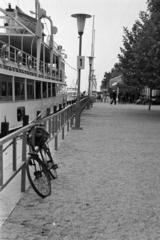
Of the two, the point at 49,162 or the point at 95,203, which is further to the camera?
the point at 49,162

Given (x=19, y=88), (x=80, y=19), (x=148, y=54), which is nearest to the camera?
(x=80, y=19)

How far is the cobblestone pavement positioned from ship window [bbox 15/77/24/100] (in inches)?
243

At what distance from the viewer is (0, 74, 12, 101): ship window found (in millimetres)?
12391

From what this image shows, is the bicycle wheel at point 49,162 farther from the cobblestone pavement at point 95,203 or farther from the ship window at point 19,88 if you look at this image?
the ship window at point 19,88

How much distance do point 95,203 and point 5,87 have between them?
28.4ft

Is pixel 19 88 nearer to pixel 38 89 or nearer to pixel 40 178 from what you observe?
pixel 38 89

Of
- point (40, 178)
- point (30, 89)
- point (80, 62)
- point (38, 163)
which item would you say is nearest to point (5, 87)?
point (80, 62)

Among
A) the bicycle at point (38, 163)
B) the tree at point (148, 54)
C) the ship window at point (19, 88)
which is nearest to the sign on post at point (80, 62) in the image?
the ship window at point (19, 88)

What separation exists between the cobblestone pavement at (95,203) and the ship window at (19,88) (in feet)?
20.2

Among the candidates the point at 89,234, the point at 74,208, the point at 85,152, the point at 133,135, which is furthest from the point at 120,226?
the point at 133,135

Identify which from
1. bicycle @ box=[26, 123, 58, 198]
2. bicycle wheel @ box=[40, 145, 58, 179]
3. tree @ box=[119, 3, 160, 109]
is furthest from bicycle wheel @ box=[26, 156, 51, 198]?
tree @ box=[119, 3, 160, 109]

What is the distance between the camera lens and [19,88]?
47.8 ft

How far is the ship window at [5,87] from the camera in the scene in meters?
12.4

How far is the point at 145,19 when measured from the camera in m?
21.6
